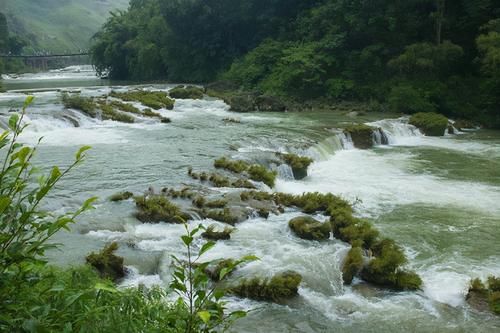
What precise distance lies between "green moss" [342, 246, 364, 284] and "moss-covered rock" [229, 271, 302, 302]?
3.31 ft

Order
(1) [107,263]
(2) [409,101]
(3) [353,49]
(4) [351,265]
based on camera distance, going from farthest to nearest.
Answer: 1. (3) [353,49]
2. (2) [409,101]
3. (4) [351,265]
4. (1) [107,263]

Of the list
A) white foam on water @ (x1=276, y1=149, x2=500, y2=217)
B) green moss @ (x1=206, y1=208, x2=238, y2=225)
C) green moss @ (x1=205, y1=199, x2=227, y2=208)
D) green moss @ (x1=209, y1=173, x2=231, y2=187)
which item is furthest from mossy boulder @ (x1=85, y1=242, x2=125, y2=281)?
white foam on water @ (x1=276, y1=149, x2=500, y2=217)

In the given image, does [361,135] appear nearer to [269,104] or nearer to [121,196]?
[269,104]

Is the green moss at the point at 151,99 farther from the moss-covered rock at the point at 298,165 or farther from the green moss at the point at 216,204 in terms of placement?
the green moss at the point at 216,204

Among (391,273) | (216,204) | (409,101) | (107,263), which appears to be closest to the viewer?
(107,263)

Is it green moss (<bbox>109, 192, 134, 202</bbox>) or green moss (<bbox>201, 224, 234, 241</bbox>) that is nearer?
green moss (<bbox>201, 224, 234, 241</bbox>)

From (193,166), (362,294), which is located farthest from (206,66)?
(362,294)

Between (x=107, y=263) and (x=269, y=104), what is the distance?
74.6ft

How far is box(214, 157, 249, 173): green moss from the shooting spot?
573 inches

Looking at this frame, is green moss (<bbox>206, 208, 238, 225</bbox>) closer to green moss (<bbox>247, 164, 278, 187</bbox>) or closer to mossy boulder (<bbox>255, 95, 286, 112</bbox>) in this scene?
green moss (<bbox>247, 164, 278, 187</bbox>)

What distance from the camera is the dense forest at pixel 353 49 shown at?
2758 centimetres

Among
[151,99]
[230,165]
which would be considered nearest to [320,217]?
[230,165]

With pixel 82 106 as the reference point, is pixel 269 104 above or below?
below

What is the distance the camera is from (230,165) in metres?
14.7
